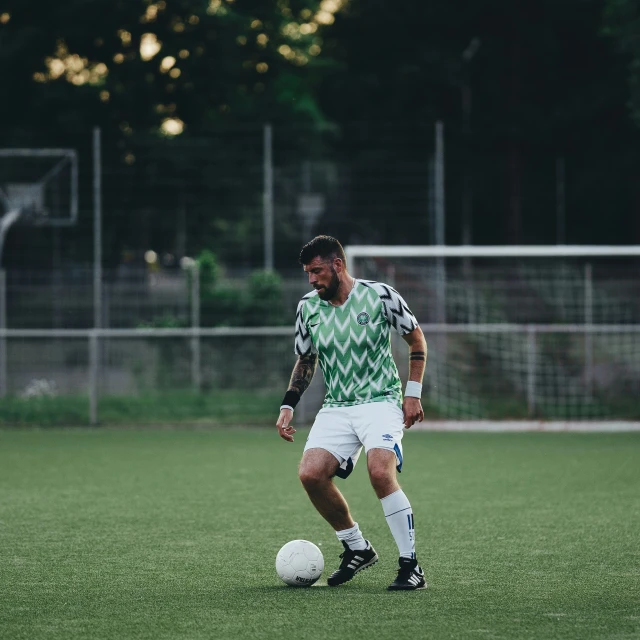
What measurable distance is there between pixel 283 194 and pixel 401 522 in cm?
1785

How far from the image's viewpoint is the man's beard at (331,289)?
24.2ft

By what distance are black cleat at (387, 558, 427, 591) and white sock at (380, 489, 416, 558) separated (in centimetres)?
4

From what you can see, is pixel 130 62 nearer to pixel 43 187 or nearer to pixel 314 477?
pixel 43 187

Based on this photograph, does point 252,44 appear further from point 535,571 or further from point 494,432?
point 535,571

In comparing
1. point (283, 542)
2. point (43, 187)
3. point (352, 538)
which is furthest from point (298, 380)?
point (43, 187)

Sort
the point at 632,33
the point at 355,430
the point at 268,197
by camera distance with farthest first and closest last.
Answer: the point at 632,33, the point at 268,197, the point at 355,430

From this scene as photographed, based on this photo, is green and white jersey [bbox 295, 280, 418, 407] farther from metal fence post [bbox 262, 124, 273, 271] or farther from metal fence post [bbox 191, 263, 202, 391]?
metal fence post [bbox 262, 124, 273, 271]

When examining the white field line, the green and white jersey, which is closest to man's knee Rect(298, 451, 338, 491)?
the green and white jersey

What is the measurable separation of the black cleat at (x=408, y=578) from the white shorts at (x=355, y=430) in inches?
19.6

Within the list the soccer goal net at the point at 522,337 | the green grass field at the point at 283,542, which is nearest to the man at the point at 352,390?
the green grass field at the point at 283,542

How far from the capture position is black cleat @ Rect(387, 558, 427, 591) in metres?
7.13

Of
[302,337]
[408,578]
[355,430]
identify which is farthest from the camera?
[302,337]

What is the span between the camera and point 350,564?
7.44 meters

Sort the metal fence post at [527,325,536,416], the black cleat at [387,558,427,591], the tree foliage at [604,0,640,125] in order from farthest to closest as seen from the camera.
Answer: the tree foliage at [604,0,640,125]
the metal fence post at [527,325,536,416]
the black cleat at [387,558,427,591]
